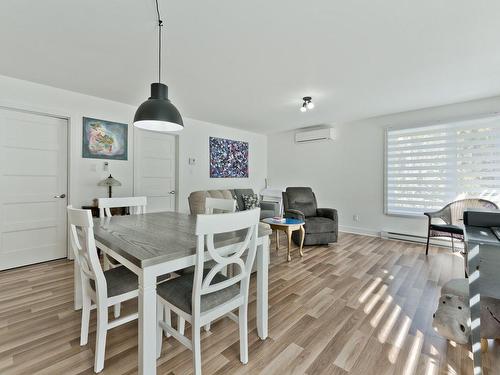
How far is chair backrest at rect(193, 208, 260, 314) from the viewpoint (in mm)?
1139

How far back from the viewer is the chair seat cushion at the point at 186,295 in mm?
1241

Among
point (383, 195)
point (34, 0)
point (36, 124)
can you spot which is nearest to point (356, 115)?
point (383, 195)

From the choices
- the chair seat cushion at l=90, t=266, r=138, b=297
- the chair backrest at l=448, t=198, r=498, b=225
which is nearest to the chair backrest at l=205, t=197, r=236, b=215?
the chair seat cushion at l=90, t=266, r=138, b=297

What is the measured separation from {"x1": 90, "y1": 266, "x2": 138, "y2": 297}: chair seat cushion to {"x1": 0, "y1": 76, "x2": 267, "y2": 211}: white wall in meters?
2.29

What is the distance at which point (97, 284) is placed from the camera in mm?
1279

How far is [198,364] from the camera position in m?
1.18

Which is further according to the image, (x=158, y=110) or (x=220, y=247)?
(x=158, y=110)

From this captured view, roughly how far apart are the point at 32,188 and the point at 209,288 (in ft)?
10.3

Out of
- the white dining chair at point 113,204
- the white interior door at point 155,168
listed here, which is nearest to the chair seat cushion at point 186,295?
the white dining chair at point 113,204

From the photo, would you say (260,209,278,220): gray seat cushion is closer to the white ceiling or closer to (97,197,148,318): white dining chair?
the white ceiling

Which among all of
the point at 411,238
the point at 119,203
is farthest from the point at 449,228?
the point at 119,203

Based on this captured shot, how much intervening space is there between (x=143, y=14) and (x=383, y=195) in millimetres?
4401

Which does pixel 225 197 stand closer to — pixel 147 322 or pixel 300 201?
pixel 300 201

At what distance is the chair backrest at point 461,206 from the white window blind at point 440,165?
275 millimetres
